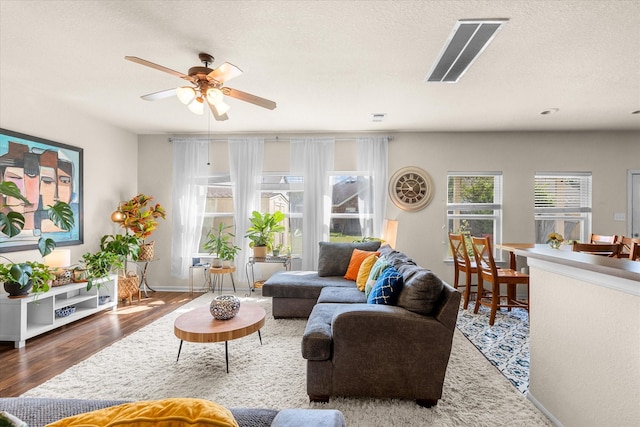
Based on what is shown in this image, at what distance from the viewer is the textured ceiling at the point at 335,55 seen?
210cm

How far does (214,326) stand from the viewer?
99.4 inches

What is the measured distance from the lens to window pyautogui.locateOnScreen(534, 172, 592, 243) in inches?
201

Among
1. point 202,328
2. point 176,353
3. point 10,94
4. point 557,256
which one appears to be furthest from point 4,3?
point 557,256

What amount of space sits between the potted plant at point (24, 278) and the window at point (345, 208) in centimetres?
358

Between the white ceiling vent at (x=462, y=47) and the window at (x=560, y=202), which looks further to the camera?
the window at (x=560, y=202)

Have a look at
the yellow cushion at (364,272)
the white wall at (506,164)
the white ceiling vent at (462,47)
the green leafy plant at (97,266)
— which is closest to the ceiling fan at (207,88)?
the white ceiling vent at (462,47)

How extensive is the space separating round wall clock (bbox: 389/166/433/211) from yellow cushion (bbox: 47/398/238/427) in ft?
15.5

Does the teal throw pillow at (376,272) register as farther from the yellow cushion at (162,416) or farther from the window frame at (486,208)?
the window frame at (486,208)

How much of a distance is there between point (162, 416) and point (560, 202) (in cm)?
612

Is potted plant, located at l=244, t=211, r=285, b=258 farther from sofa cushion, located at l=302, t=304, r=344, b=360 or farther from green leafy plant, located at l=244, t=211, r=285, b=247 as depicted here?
sofa cushion, located at l=302, t=304, r=344, b=360

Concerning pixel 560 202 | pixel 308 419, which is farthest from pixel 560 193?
pixel 308 419

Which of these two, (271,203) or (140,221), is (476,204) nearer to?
(271,203)

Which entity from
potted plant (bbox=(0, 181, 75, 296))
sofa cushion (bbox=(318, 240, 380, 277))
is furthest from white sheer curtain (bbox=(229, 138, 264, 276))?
potted plant (bbox=(0, 181, 75, 296))

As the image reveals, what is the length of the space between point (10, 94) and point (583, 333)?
526cm
